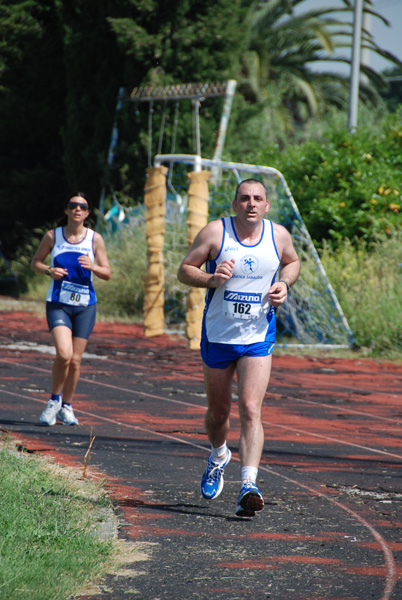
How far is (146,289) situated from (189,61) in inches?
317

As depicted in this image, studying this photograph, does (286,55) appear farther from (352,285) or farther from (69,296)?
(69,296)

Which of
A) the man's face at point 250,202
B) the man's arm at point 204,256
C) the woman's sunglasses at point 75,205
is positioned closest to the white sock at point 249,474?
the man's arm at point 204,256

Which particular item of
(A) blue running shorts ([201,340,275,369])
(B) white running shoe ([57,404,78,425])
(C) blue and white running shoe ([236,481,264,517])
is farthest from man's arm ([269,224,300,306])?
(B) white running shoe ([57,404,78,425])

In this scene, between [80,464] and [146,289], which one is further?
[146,289]

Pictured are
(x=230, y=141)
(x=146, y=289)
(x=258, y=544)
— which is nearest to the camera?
(x=258, y=544)

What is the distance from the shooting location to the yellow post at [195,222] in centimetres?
1342

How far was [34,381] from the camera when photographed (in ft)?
33.0

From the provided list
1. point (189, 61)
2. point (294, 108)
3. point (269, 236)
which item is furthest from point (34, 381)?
point (294, 108)

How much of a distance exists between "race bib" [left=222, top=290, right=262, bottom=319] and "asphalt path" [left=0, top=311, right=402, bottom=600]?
3.82ft

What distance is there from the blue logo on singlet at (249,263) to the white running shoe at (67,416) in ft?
9.99

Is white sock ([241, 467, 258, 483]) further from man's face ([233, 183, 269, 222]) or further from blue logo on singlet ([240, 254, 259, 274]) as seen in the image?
man's face ([233, 183, 269, 222])

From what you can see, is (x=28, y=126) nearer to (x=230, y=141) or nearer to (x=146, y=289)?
(x=230, y=141)

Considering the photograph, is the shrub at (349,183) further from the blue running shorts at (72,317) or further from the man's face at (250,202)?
the man's face at (250,202)

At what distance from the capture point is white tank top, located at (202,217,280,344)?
5.27 m
